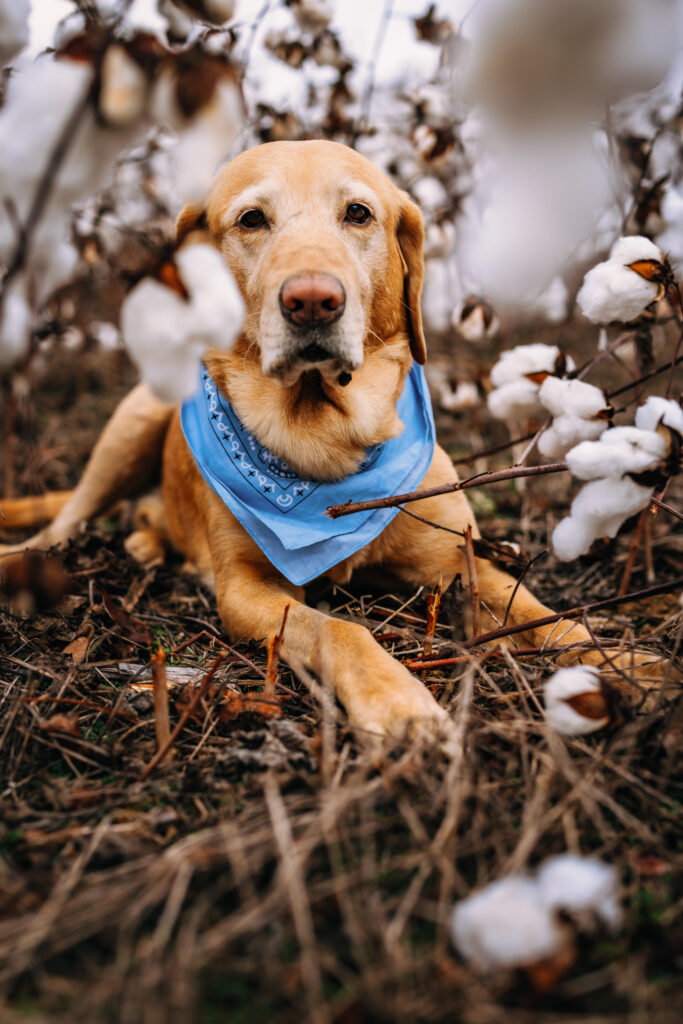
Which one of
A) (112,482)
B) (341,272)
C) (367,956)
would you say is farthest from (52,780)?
(112,482)

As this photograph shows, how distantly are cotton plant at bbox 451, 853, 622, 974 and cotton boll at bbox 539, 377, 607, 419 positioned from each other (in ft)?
3.49

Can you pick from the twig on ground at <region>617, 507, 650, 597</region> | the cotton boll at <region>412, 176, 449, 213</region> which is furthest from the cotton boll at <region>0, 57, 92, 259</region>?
the cotton boll at <region>412, 176, 449, 213</region>

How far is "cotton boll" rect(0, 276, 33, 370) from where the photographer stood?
1184mm

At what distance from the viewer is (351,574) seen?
9.39 feet

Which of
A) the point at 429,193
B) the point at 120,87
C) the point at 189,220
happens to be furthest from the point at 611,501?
the point at 429,193

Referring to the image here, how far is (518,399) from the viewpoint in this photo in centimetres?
223

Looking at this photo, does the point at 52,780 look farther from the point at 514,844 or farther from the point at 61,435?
the point at 61,435

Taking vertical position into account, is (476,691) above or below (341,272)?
below

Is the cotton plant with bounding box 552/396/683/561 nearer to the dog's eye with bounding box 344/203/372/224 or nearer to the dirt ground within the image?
the dirt ground

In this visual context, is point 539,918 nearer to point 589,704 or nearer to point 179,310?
point 589,704

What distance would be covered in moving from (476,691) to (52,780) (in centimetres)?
111

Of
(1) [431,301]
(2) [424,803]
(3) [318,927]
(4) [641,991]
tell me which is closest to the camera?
(4) [641,991]

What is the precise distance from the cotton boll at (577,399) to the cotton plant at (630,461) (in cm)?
14

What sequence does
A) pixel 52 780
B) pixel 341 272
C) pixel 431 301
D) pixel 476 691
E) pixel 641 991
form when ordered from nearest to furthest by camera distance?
pixel 641 991
pixel 52 780
pixel 476 691
pixel 341 272
pixel 431 301
